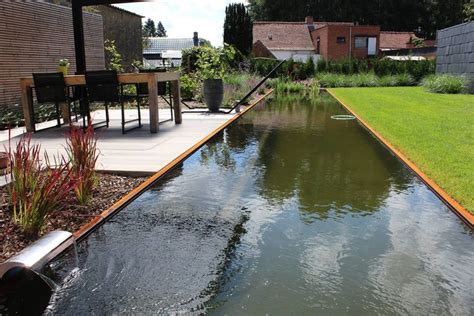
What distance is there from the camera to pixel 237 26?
25.2 metres

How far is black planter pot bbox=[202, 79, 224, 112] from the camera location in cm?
1137

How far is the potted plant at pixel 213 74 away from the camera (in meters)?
11.4

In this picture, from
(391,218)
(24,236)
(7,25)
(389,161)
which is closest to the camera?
(24,236)

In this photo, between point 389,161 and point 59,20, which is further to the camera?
point 59,20

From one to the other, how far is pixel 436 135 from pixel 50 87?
21.7 ft

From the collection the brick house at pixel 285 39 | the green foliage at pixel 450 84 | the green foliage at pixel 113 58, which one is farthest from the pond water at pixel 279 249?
the brick house at pixel 285 39

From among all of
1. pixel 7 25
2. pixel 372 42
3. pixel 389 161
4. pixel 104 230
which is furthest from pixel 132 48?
pixel 372 42

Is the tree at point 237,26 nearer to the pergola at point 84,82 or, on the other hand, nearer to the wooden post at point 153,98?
the pergola at point 84,82

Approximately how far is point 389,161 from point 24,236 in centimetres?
443

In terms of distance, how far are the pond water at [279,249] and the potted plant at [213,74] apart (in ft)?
19.9

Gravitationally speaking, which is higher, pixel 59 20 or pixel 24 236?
pixel 59 20

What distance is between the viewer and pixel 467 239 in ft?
11.0

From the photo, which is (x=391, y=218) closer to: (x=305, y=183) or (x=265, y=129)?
(x=305, y=183)

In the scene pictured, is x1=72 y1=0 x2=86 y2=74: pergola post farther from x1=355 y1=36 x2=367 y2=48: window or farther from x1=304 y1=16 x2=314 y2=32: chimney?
x1=304 y1=16 x2=314 y2=32: chimney
